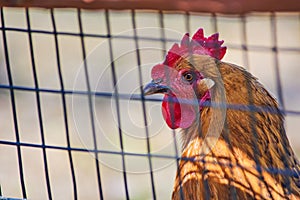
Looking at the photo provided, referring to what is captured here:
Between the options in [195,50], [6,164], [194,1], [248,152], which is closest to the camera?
[194,1]

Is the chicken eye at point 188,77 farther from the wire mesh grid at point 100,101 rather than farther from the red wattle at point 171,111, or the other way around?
the wire mesh grid at point 100,101

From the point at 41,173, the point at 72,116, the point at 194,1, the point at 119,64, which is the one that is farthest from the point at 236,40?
the point at 194,1

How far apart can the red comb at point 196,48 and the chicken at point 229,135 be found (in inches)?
1.5

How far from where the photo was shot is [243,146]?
2.52 metres

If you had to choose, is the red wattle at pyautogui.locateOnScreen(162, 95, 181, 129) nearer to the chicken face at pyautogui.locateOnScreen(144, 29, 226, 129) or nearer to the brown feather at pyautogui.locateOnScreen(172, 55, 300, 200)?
the chicken face at pyautogui.locateOnScreen(144, 29, 226, 129)

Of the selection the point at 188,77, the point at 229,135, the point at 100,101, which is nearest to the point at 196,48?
the point at 188,77

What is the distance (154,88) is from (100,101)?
6.37ft

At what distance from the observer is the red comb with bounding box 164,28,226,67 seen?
8.80 feet

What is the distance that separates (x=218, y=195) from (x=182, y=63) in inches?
18.0

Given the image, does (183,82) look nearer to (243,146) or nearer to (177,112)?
(177,112)

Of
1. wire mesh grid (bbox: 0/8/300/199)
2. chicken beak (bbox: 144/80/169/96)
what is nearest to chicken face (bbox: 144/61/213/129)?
chicken beak (bbox: 144/80/169/96)

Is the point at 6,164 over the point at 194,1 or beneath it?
over

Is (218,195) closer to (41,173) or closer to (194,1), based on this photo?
(194,1)

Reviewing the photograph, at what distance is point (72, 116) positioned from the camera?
446 centimetres
